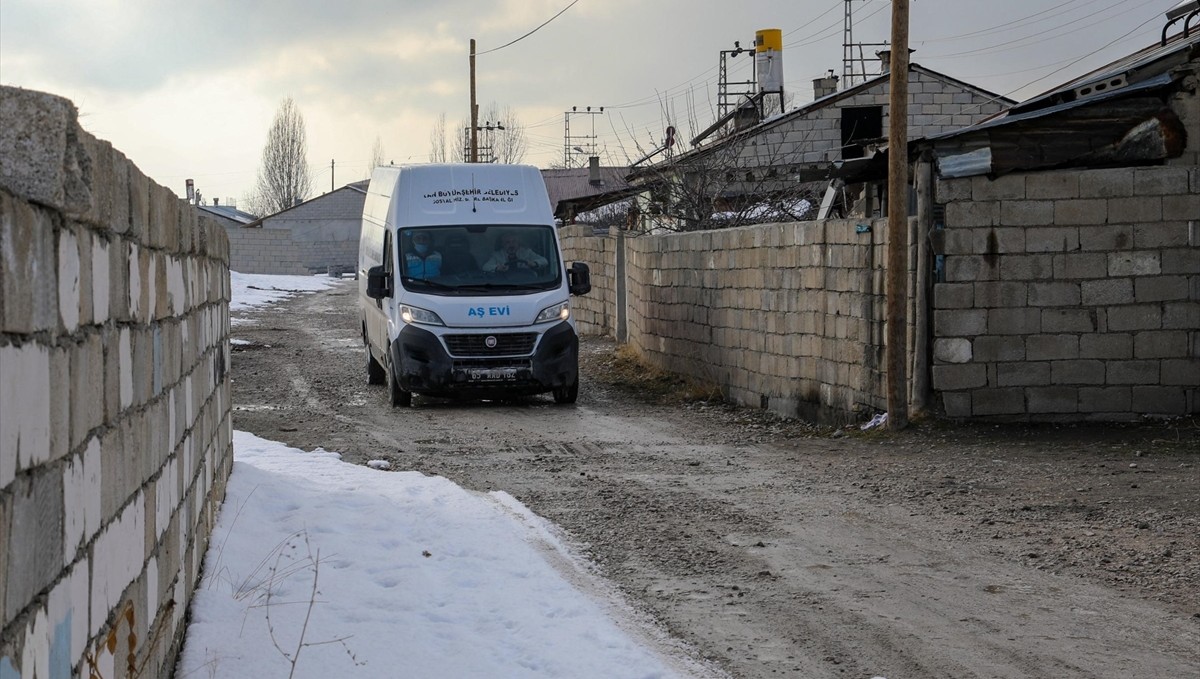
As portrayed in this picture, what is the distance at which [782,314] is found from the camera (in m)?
13.2

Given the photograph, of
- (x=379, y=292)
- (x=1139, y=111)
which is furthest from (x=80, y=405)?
(x=379, y=292)

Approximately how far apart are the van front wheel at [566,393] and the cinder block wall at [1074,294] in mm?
4644

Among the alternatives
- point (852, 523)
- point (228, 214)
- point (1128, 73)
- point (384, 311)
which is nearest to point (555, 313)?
point (384, 311)

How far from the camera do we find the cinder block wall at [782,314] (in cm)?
1160

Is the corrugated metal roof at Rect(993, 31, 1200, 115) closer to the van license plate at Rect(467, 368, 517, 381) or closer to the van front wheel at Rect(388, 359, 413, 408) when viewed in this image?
the van license plate at Rect(467, 368, 517, 381)

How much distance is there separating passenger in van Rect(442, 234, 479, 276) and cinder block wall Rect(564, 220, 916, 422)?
3.01 metres

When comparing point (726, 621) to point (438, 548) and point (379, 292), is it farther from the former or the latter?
point (379, 292)

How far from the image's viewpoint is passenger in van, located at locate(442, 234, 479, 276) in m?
14.0

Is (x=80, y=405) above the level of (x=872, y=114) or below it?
below

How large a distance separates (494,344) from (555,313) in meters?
0.80

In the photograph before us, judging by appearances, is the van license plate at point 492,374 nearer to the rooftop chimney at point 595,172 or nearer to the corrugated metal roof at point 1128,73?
the corrugated metal roof at point 1128,73

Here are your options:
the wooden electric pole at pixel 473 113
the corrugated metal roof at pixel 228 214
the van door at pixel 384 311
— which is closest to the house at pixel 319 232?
the corrugated metal roof at pixel 228 214

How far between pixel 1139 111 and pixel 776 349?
13.9 feet

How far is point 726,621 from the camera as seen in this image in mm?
5609
